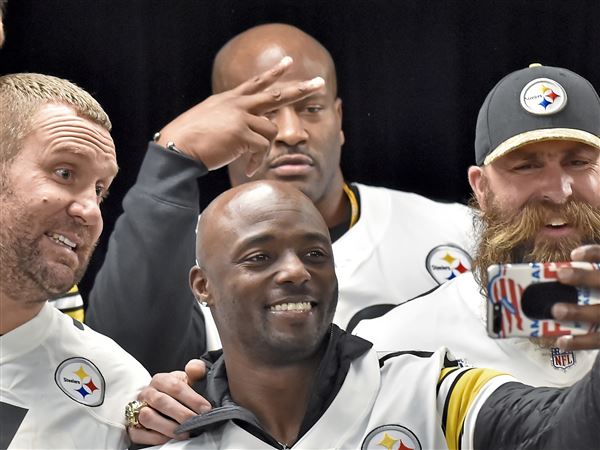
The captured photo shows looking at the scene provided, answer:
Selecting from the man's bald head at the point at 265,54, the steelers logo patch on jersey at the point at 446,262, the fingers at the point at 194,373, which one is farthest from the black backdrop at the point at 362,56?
the fingers at the point at 194,373

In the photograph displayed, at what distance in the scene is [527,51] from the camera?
3.37m

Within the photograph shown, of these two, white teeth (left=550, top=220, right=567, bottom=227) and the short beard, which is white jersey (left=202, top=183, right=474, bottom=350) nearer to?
the short beard

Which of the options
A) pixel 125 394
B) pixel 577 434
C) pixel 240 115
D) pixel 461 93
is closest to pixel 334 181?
pixel 461 93

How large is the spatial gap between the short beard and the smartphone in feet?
2.39

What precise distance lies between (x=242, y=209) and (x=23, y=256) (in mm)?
431

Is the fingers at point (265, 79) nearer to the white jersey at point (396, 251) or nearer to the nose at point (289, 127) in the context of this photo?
the nose at point (289, 127)

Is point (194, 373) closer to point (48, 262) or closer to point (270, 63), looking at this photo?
point (48, 262)

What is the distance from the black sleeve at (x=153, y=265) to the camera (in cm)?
271

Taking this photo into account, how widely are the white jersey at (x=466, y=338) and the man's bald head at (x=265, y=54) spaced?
83 cm

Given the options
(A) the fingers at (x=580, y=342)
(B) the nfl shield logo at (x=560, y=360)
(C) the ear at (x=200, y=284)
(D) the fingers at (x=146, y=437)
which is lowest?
(D) the fingers at (x=146, y=437)

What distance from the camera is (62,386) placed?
238cm

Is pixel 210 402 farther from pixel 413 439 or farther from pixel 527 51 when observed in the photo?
pixel 527 51

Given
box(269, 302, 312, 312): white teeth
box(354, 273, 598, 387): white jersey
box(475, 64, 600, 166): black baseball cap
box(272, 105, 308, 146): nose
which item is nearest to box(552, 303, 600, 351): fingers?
box(269, 302, 312, 312): white teeth

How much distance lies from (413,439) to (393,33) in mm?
1631
